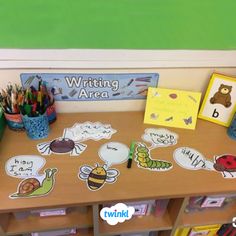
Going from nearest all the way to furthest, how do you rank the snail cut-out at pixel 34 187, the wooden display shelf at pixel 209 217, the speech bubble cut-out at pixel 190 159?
the snail cut-out at pixel 34 187 → the speech bubble cut-out at pixel 190 159 → the wooden display shelf at pixel 209 217

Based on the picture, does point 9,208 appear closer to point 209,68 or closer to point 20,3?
point 20,3

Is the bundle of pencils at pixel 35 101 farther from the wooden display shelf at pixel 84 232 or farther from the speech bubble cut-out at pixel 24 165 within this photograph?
the wooden display shelf at pixel 84 232

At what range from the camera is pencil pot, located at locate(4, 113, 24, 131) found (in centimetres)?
83

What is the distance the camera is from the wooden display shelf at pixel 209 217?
0.91 m

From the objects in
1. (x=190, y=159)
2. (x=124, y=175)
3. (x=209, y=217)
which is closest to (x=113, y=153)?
(x=124, y=175)

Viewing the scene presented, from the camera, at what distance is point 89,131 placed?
90 centimetres

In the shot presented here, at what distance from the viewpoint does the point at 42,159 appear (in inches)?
30.7

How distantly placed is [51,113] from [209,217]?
710 mm

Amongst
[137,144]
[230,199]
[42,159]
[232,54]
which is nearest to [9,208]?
[42,159]

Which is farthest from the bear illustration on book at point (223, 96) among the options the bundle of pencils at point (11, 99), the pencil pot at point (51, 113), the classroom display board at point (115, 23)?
the bundle of pencils at point (11, 99)

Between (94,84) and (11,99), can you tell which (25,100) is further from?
(94,84)

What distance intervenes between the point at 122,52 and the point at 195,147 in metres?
0.41

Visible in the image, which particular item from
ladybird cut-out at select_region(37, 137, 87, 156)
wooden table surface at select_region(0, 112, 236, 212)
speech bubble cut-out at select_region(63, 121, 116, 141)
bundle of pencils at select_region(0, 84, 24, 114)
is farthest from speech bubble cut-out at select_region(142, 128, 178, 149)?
bundle of pencils at select_region(0, 84, 24, 114)

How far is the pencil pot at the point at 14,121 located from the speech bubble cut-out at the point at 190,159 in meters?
0.54
